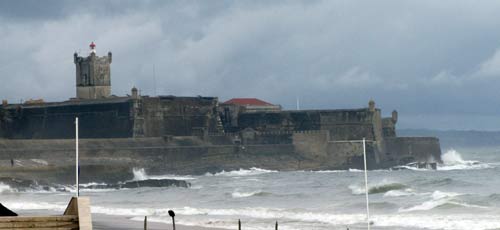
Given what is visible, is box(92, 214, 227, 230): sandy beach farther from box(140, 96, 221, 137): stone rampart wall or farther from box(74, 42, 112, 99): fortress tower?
box(74, 42, 112, 99): fortress tower

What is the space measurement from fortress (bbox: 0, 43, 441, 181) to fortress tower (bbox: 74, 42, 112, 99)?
7cm

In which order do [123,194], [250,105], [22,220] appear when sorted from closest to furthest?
[22,220] → [123,194] → [250,105]

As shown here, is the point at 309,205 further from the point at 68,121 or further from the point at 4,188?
the point at 68,121

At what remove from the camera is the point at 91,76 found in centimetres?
8738

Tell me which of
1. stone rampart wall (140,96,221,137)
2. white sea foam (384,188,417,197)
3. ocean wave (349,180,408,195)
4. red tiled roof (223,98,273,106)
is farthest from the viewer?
red tiled roof (223,98,273,106)

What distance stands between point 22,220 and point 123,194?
126ft

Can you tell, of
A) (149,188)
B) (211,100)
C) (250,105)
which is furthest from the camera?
(250,105)

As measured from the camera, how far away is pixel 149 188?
58500 millimetres

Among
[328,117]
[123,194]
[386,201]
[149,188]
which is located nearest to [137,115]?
[328,117]

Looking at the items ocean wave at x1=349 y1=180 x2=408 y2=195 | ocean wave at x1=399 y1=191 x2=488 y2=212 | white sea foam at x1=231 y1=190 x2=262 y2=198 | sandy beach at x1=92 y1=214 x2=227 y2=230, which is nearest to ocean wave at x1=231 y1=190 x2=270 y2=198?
white sea foam at x1=231 y1=190 x2=262 y2=198

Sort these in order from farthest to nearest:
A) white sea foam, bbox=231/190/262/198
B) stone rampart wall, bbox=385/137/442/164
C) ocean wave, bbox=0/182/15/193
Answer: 1. stone rampart wall, bbox=385/137/442/164
2. ocean wave, bbox=0/182/15/193
3. white sea foam, bbox=231/190/262/198

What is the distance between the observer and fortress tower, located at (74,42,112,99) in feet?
286

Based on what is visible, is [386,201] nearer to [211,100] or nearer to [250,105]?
[211,100]

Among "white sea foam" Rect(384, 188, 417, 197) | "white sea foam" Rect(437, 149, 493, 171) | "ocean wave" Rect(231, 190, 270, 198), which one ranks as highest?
"white sea foam" Rect(437, 149, 493, 171)
